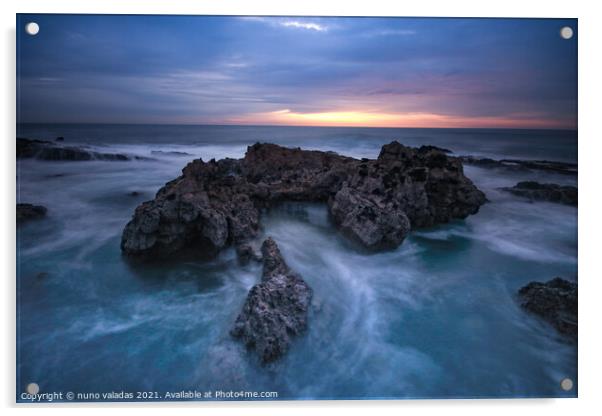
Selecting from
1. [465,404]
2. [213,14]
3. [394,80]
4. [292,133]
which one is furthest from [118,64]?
[465,404]

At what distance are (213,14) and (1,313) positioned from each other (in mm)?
3282

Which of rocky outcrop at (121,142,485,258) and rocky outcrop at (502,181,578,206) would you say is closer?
rocky outcrop at (502,181,578,206)

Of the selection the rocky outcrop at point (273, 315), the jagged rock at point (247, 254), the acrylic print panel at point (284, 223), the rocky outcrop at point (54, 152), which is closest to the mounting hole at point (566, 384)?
the acrylic print panel at point (284, 223)

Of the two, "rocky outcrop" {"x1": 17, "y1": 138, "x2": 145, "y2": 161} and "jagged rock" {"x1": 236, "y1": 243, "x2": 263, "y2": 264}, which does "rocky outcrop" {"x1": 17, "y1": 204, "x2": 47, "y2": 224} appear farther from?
"jagged rock" {"x1": 236, "y1": 243, "x2": 263, "y2": 264}

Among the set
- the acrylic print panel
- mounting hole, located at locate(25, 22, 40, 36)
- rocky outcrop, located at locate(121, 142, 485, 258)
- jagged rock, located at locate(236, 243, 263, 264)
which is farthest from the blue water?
mounting hole, located at locate(25, 22, 40, 36)

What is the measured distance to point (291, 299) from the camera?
3.46m

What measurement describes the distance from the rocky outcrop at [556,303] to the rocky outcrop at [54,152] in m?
4.92

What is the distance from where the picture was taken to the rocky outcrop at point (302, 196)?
4.16m

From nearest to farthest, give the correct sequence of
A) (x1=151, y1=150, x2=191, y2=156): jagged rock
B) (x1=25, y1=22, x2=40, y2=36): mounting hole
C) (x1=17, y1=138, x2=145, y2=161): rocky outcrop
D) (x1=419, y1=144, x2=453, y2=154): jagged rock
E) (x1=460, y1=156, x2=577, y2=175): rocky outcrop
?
(x1=25, y1=22, x2=40, y2=36): mounting hole
(x1=17, y1=138, x2=145, y2=161): rocky outcrop
(x1=460, y1=156, x2=577, y2=175): rocky outcrop
(x1=151, y1=150, x2=191, y2=156): jagged rock
(x1=419, y1=144, x2=453, y2=154): jagged rock

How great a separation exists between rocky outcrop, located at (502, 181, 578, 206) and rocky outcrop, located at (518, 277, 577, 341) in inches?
32.1

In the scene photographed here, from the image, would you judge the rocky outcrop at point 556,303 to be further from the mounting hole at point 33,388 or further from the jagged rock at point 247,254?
the mounting hole at point 33,388

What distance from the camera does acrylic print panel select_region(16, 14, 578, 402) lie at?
3.20 m

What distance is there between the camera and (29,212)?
3.62 metres
